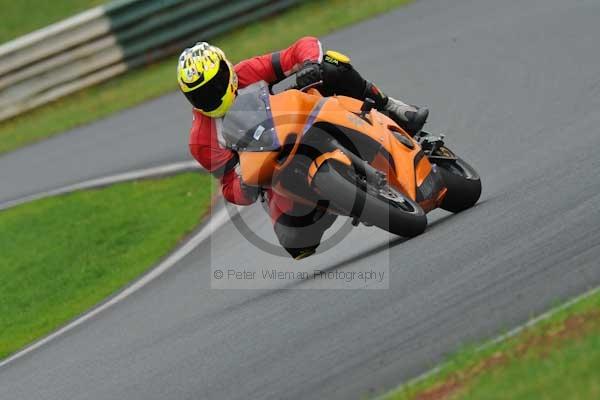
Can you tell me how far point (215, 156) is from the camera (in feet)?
25.3

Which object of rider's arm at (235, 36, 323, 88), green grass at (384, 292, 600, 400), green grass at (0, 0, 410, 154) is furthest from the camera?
green grass at (0, 0, 410, 154)

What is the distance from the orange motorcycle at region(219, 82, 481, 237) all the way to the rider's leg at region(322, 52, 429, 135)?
0.79ft

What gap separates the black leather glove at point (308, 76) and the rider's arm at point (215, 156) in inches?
27.2

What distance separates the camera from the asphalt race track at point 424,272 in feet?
18.4

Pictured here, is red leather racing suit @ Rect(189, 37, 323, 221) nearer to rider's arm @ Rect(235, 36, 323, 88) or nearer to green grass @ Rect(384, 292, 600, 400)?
rider's arm @ Rect(235, 36, 323, 88)

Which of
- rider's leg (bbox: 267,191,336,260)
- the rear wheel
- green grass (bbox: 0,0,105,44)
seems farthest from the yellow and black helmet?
green grass (bbox: 0,0,105,44)

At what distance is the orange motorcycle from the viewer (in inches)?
263

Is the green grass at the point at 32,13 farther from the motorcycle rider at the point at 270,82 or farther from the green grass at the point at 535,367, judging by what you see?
the green grass at the point at 535,367

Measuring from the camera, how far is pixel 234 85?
23.5 ft

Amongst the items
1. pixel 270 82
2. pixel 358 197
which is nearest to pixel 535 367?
pixel 358 197

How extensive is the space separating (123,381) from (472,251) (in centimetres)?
Answer: 212

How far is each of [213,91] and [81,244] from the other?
4172 mm

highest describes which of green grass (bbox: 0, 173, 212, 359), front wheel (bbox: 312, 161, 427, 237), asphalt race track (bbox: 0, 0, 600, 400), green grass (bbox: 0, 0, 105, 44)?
front wheel (bbox: 312, 161, 427, 237)

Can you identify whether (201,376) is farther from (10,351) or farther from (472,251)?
(10,351)
